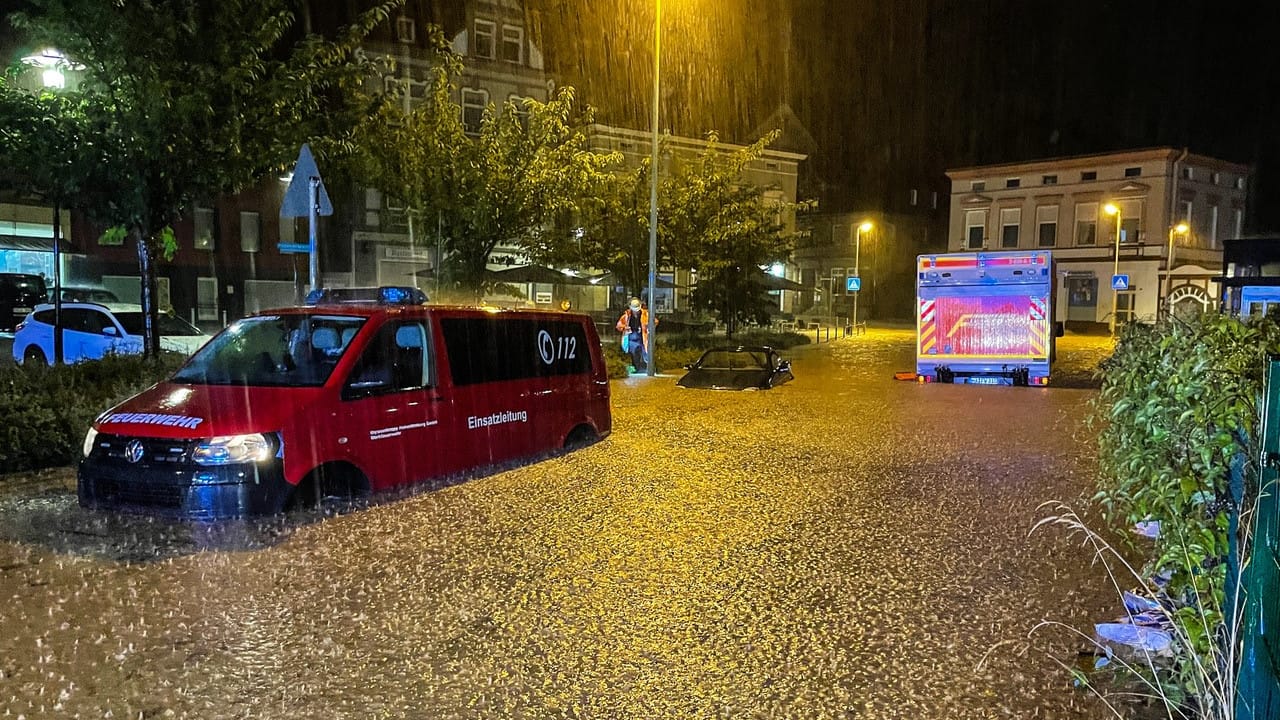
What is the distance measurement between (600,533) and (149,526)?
11.5 feet

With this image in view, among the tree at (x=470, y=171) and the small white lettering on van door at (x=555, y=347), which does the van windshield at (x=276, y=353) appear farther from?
the tree at (x=470, y=171)

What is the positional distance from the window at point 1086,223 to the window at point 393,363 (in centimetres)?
5538

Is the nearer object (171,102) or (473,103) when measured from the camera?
(171,102)

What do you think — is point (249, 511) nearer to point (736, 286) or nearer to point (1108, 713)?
point (1108, 713)

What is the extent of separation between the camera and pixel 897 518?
785 cm

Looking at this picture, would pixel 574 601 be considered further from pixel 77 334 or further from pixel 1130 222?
pixel 1130 222

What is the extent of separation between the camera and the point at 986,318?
2072cm

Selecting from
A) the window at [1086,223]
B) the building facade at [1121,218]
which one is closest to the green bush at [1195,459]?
the building facade at [1121,218]

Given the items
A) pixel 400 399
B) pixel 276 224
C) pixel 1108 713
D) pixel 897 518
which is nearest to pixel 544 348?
pixel 400 399

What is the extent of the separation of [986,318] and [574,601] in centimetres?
1740

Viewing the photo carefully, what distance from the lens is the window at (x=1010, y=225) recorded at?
5903 cm

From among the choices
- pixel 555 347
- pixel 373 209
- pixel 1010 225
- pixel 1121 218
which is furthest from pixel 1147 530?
pixel 1010 225

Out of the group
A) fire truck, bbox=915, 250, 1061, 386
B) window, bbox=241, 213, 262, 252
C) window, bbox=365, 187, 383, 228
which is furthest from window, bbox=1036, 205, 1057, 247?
window, bbox=241, 213, 262, 252

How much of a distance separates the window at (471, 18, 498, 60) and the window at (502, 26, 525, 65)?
0.56m
